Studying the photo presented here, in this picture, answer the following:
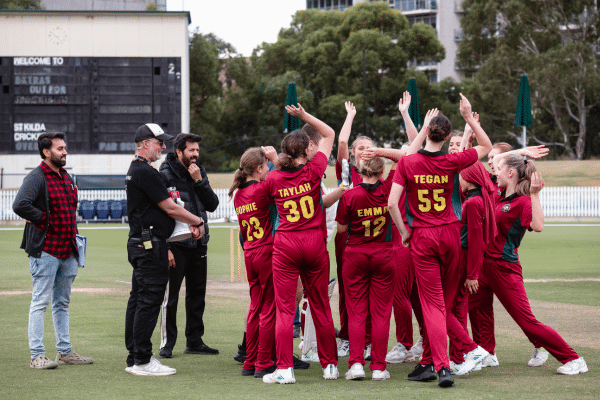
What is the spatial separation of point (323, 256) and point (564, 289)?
6828 millimetres

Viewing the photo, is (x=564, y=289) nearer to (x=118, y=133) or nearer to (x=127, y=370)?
(x=127, y=370)

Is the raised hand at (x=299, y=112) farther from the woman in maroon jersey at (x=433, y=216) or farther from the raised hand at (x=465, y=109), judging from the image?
the raised hand at (x=465, y=109)

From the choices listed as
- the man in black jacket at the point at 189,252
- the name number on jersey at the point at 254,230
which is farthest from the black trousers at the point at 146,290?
the name number on jersey at the point at 254,230

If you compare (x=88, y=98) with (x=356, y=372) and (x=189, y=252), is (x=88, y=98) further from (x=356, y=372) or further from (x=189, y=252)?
(x=356, y=372)

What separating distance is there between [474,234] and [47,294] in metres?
3.83

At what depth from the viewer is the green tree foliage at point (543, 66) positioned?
1843 inches

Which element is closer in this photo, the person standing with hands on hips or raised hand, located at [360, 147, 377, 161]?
raised hand, located at [360, 147, 377, 161]

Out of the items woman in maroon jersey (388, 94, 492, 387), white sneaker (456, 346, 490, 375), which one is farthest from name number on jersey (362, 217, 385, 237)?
white sneaker (456, 346, 490, 375)

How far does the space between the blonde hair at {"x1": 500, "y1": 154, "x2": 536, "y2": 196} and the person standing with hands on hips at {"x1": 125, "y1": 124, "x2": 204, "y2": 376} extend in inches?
115

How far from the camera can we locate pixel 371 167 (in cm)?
572

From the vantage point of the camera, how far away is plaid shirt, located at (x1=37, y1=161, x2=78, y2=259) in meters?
6.16

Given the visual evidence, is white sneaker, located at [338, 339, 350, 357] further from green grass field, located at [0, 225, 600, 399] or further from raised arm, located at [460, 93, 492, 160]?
raised arm, located at [460, 93, 492, 160]

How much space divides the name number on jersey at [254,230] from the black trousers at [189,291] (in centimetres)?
102

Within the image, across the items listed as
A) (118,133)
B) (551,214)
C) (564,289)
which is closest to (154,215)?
(564,289)
